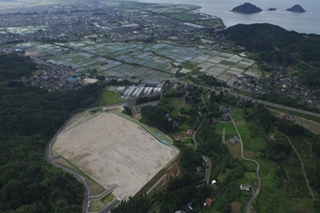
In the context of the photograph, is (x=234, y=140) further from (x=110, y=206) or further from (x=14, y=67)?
(x=14, y=67)

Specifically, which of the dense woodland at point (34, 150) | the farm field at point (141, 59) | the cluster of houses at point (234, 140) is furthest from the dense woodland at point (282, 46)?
the dense woodland at point (34, 150)

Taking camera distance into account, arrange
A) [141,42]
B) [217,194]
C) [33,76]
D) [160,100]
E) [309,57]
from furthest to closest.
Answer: [141,42], [309,57], [33,76], [160,100], [217,194]

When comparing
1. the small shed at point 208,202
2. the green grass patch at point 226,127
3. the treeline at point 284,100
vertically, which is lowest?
the green grass patch at point 226,127

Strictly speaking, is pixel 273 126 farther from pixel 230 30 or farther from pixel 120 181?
pixel 230 30

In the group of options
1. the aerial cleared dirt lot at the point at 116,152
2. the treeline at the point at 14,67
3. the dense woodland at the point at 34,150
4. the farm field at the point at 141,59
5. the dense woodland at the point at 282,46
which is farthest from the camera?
the dense woodland at the point at 282,46

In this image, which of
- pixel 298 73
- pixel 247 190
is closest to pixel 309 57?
pixel 298 73

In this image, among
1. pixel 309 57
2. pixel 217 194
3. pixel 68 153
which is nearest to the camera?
pixel 217 194

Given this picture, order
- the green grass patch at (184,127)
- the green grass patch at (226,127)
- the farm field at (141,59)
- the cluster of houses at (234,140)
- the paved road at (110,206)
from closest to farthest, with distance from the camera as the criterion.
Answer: the paved road at (110,206) < the cluster of houses at (234,140) < the green grass patch at (226,127) < the green grass patch at (184,127) < the farm field at (141,59)

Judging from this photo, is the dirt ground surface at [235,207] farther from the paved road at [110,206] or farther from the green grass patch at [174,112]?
the green grass patch at [174,112]
